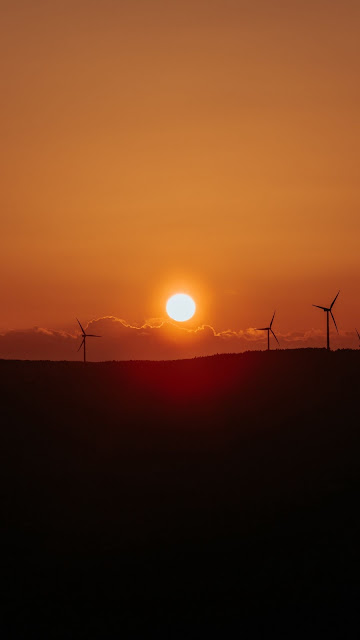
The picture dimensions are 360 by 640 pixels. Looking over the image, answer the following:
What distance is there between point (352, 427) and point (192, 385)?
2434 centimetres

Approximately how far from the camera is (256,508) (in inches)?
3344

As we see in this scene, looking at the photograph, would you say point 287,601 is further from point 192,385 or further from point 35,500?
point 192,385

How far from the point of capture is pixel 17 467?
94875mm

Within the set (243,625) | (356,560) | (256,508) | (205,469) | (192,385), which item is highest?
(192,385)

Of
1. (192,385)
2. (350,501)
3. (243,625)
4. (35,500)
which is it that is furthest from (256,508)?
(192,385)

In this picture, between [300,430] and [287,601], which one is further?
[300,430]

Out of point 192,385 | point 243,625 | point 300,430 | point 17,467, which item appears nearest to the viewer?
point 243,625

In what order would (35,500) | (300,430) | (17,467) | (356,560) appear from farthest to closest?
(300,430) < (17,467) < (35,500) < (356,560)

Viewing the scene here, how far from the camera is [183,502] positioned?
8638 cm

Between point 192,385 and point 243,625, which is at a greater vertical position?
point 192,385

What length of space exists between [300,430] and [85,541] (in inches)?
1232

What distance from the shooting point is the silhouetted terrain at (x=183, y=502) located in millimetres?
72625

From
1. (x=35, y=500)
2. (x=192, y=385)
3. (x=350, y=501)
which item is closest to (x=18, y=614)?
(x=35, y=500)

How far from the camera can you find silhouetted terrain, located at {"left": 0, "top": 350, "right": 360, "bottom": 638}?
72.6m
